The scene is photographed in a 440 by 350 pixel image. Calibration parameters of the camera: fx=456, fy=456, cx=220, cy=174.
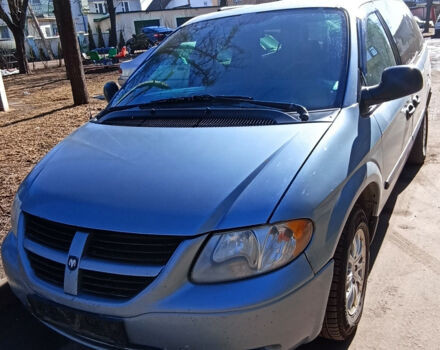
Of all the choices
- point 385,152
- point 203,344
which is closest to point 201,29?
point 385,152

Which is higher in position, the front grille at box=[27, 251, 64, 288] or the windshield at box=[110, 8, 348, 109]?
the windshield at box=[110, 8, 348, 109]

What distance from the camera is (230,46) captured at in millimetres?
3250

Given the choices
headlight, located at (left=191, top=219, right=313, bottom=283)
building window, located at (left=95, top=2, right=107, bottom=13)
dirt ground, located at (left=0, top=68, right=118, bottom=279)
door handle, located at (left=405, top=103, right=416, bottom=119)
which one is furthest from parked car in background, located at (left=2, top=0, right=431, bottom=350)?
building window, located at (left=95, top=2, right=107, bottom=13)

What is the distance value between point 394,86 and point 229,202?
4.41 feet

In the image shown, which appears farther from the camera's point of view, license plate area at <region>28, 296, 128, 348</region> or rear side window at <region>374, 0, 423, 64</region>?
rear side window at <region>374, 0, 423, 64</region>

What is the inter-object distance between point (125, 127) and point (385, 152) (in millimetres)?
1672

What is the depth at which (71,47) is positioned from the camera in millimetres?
9094

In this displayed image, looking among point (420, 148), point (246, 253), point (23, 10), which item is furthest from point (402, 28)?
point (23, 10)

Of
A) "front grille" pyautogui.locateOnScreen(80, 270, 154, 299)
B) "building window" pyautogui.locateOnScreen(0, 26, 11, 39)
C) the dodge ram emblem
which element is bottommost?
"front grille" pyautogui.locateOnScreen(80, 270, 154, 299)

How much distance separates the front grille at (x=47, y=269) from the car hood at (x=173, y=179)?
211mm

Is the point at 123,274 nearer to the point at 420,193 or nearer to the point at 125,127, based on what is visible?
the point at 125,127

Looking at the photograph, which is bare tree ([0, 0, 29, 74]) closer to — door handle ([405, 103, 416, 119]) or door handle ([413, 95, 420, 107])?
door handle ([413, 95, 420, 107])

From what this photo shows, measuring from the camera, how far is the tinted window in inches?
119

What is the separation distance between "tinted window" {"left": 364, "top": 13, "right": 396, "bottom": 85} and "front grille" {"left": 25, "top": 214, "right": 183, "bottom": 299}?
1.83 m
